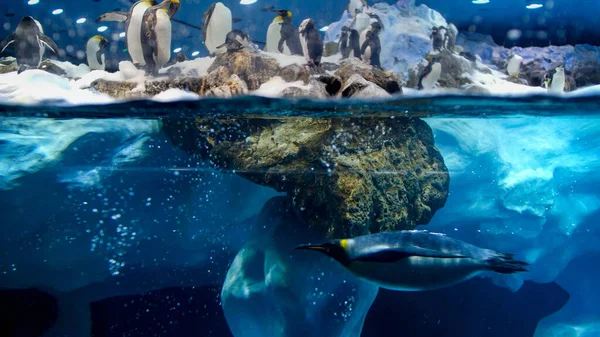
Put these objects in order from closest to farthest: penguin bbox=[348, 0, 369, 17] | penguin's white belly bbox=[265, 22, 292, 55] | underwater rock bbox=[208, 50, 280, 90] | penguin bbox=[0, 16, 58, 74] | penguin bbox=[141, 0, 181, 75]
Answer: underwater rock bbox=[208, 50, 280, 90] → penguin bbox=[141, 0, 181, 75] → penguin bbox=[0, 16, 58, 74] → penguin's white belly bbox=[265, 22, 292, 55] → penguin bbox=[348, 0, 369, 17]

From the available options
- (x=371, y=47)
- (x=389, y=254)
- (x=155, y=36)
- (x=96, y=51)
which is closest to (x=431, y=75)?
(x=371, y=47)

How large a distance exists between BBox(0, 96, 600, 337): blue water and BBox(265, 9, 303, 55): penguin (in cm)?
258

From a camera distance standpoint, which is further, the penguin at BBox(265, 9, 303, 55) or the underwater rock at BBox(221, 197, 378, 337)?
the penguin at BBox(265, 9, 303, 55)

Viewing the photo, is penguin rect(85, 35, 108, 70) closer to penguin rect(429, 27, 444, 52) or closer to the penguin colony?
the penguin colony

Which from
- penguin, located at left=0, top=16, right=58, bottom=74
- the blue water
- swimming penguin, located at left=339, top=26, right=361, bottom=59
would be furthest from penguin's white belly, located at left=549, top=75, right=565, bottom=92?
penguin, located at left=0, top=16, right=58, bottom=74

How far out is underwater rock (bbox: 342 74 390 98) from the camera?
14.8 ft

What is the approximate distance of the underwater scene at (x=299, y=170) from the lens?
4898mm

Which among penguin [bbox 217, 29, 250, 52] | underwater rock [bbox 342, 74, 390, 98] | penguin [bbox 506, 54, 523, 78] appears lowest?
underwater rock [bbox 342, 74, 390, 98]

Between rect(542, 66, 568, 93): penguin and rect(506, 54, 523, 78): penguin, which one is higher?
rect(506, 54, 523, 78): penguin

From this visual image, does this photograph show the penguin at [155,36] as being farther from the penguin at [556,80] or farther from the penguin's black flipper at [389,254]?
the penguin at [556,80]

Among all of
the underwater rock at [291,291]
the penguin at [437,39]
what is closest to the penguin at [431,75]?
the penguin at [437,39]

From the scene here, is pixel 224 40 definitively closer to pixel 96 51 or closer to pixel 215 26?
pixel 215 26

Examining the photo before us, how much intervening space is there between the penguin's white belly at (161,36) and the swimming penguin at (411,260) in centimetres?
438

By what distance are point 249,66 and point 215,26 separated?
2486 mm
